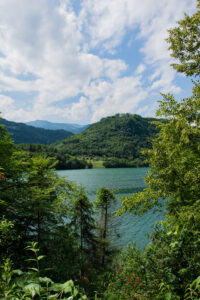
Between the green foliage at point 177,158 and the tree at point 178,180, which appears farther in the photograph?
the green foliage at point 177,158

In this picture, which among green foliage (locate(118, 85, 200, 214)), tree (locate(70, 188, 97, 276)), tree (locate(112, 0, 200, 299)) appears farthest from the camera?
tree (locate(70, 188, 97, 276))

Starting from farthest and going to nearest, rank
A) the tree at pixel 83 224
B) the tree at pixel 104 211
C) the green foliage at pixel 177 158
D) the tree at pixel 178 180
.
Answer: the tree at pixel 104 211 → the tree at pixel 83 224 → the green foliage at pixel 177 158 → the tree at pixel 178 180

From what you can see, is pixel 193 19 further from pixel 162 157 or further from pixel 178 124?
pixel 162 157

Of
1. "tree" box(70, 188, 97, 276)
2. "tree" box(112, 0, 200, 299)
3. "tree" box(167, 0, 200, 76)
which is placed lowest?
"tree" box(70, 188, 97, 276)

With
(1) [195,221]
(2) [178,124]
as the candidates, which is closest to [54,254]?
(1) [195,221]

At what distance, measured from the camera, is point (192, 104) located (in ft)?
23.1

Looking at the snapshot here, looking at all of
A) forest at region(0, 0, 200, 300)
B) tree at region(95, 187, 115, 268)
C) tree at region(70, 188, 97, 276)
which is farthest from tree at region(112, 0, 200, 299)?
tree at region(95, 187, 115, 268)

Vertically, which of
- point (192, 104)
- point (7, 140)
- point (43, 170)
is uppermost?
point (192, 104)

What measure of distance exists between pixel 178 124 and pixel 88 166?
150856 mm

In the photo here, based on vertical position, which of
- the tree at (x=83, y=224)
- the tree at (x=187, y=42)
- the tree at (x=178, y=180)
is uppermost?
the tree at (x=187, y=42)

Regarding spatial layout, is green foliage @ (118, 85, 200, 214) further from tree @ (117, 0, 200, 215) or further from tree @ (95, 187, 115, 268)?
tree @ (95, 187, 115, 268)

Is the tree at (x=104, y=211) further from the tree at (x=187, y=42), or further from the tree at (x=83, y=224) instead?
the tree at (x=187, y=42)

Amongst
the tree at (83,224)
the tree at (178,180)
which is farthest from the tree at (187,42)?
the tree at (83,224)

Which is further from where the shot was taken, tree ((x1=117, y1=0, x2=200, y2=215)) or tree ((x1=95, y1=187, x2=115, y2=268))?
tree ((x1=95, y1=187, x2=115, y2=268))
